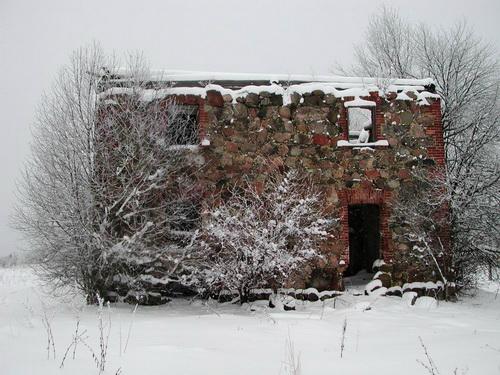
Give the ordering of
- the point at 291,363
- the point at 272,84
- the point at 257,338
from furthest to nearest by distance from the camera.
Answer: the point at 272,84 → the point at 257,338 → the point at 291,363

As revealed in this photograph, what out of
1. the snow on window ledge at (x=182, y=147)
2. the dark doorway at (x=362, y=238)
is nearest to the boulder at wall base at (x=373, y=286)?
the dark doorway at (x=362, y=238)

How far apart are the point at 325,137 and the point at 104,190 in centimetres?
535

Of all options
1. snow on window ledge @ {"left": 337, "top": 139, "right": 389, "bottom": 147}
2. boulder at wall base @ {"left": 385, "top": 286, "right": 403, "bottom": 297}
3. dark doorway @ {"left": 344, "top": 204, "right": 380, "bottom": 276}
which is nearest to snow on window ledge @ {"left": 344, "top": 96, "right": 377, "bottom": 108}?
snow on window ledge @ {"left": 337, "top": 139, "right": 389, "bottom": 147}

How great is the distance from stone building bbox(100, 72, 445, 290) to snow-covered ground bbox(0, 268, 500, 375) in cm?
176

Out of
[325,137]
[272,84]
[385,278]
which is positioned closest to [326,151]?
[325,137]

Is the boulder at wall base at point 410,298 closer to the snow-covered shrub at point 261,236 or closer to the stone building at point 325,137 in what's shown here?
the stone building at point 325,137

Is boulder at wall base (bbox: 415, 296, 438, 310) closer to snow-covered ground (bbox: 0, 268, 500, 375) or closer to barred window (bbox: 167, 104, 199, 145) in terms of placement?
snow-covered ground (bbox: 0, 268, 500, 375)

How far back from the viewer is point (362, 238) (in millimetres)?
12602

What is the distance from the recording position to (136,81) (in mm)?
8844

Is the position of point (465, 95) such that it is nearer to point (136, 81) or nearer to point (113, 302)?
point (136, 81)

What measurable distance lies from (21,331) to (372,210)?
9.54 m

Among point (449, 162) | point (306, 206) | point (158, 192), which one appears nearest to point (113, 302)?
point (158, 192)

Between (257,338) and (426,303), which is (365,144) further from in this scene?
(257,338)

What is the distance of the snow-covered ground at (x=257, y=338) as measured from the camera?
14.4 ft
